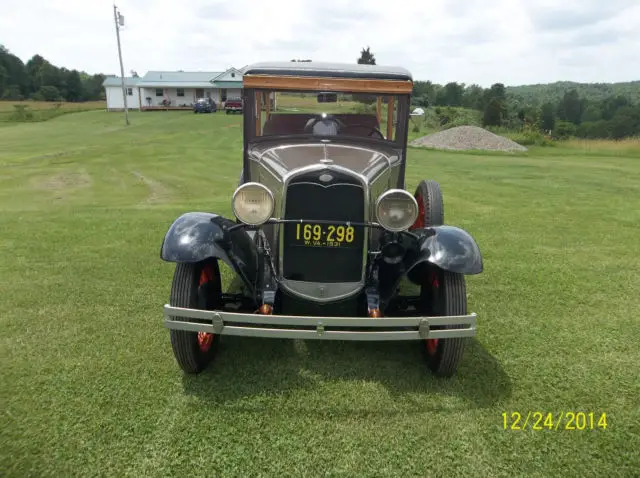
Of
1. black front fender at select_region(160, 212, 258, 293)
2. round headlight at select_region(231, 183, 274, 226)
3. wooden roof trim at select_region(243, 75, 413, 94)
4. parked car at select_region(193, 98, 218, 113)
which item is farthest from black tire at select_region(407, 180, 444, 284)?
parked car at select_region(193, 98, 218, 113)

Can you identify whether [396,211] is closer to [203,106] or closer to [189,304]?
[189,304]

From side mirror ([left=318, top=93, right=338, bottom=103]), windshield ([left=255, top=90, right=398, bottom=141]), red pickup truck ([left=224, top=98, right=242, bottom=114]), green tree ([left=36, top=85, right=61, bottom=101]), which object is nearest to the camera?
side mirror ([left=318, top=93, right=338, bottom=103])

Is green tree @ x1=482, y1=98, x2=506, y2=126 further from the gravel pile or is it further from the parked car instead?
the parked car

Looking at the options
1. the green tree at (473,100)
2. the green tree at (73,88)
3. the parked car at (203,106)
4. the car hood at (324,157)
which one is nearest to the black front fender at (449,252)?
the car hood at (324,157)

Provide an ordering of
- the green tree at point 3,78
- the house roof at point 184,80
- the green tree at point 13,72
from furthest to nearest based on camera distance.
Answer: the green tree at point 13,72 < the green tree at point 3,78 < the house roof at point 184,80

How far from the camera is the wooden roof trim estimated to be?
3.71m

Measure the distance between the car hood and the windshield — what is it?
289mm

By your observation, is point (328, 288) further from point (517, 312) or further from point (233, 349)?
point (517, 312)

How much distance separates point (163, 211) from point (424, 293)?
17.5 feet

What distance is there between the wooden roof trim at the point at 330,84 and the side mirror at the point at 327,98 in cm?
29

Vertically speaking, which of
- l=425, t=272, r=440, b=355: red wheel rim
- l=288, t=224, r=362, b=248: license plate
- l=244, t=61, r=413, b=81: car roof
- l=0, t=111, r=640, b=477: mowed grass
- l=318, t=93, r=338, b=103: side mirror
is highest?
l=244, t=61, r=413, b=81: car roof

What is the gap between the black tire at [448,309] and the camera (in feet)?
9.51

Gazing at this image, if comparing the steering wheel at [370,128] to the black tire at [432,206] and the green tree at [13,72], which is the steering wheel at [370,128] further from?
the green tree at [13,72]

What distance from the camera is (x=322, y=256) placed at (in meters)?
3.07
